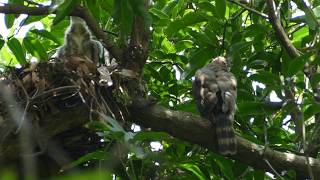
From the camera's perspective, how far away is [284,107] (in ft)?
11.2

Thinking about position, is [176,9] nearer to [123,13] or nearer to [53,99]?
[53,99]

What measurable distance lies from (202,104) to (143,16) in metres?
1.64

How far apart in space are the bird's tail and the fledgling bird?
4.21 ft

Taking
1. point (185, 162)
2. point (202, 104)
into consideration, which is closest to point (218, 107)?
point (202, 104)

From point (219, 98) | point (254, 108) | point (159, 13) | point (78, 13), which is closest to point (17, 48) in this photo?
point (78, 13)

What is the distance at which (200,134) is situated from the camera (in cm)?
349

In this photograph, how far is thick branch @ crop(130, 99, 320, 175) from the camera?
132 inches

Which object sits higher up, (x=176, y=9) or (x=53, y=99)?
(x=176, y=9)

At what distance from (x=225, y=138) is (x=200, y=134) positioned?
200 mm

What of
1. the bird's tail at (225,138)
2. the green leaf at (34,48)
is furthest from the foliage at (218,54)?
the bird's tail at (225,138)

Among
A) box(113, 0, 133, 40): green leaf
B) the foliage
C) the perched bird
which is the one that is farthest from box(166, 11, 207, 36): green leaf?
box(113, 0, 133, 40): green leaf

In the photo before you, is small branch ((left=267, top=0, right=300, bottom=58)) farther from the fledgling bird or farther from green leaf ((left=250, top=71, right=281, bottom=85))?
the fledgling bird

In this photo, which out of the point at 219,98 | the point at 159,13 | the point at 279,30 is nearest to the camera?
the point at 279,30

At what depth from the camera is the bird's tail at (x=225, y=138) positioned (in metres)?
3.34
